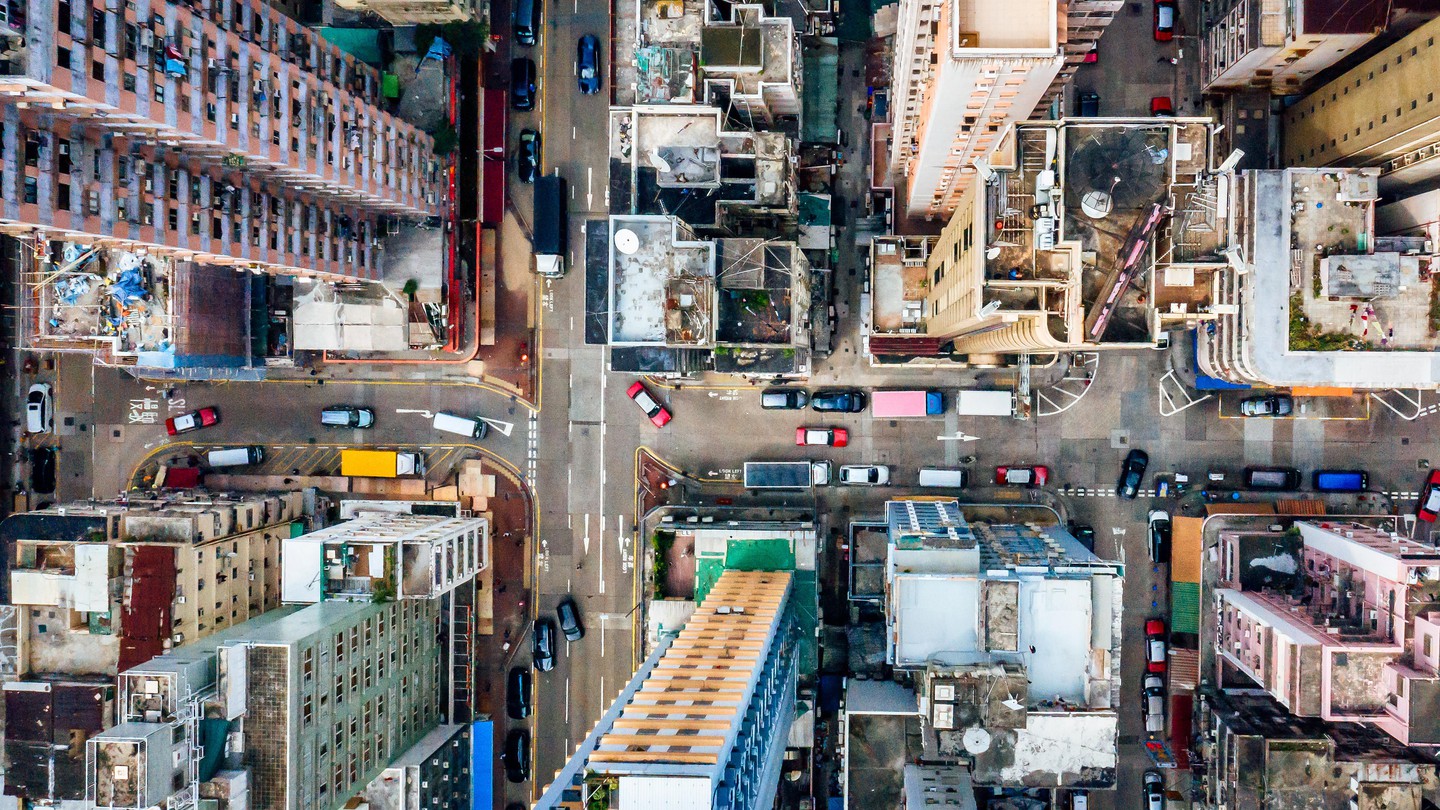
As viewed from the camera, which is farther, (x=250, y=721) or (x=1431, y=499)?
(x=1431, y=499)

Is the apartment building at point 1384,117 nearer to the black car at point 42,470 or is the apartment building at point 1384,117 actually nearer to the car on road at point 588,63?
the car on road at point 588,63

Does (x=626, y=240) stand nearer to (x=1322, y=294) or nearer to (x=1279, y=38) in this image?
(x=1322, y=294)

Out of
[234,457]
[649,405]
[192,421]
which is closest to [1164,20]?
[649,405]

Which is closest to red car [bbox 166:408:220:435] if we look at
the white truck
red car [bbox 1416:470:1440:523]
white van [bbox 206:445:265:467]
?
white van [bbox 206:445:265:467]

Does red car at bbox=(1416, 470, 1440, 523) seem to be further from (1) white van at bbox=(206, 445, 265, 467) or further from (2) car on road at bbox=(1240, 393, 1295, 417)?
(1) white van at bbox=(206, 445, 265, 467)

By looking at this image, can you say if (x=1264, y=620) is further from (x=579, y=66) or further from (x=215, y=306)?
(x=215, y=306)

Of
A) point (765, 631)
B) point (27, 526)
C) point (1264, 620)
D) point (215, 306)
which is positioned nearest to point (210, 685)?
point (27, 526)

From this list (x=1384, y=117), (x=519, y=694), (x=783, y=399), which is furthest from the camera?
(x=519, y=694)
